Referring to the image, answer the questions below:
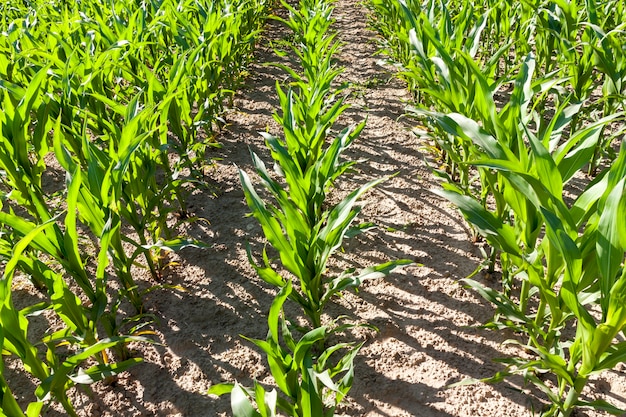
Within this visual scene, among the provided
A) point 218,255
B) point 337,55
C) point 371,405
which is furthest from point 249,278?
point 337,55

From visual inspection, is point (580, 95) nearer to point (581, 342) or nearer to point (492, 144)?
point (492, 144)

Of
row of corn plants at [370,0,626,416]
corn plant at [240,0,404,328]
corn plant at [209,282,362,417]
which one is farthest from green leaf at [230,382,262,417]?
row of corn plants at [370,0,626,416]

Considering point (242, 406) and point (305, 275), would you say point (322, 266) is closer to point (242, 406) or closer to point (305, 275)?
point (305, 275)

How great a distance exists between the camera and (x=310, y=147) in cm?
213

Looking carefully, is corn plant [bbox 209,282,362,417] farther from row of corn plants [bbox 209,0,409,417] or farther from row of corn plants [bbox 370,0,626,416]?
row of corn plants [bbox 370,0,626,416]

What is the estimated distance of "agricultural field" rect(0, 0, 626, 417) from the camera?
48.6 inches

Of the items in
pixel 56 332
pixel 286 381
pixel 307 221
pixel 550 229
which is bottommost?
pixel 286 381

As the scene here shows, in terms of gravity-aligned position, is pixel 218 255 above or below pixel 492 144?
below

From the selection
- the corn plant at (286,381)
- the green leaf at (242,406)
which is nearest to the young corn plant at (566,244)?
the corn plant at (286,381)

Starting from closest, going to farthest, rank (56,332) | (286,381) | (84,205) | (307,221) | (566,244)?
(566,244), (286,381), (56,332), (84,205), (307,221)

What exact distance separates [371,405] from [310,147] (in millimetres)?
1110

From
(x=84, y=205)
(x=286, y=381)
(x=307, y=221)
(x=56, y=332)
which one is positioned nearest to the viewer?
(x=286, y=381)

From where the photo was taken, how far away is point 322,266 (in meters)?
1.55

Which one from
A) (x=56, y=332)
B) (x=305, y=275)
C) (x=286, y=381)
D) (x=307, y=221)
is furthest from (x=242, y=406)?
(x=307, y=221)
